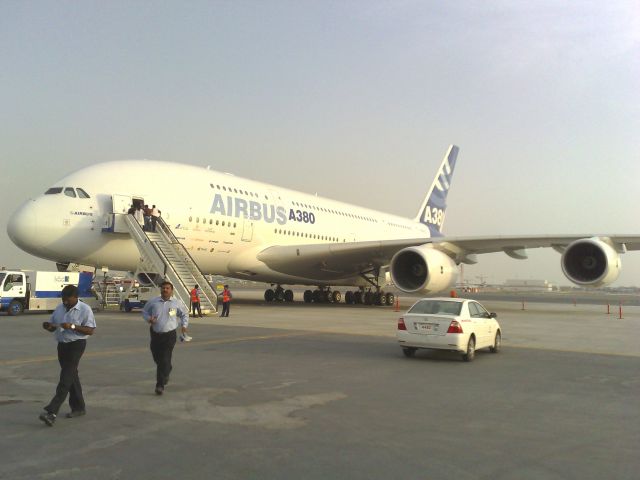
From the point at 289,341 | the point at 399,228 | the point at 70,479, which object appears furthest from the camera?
the point at 399,228

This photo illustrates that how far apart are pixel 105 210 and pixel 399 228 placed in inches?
847

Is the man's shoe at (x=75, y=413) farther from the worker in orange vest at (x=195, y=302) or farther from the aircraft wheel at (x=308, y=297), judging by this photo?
the aircraft wheel at (x=308, y=297)

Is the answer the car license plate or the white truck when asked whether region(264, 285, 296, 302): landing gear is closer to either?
the white truck

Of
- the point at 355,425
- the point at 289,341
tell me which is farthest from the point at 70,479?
the point at 289,341

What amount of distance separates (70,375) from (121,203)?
15.2m

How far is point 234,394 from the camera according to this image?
23.3 feet

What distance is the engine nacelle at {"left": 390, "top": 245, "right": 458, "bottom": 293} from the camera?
2166cm

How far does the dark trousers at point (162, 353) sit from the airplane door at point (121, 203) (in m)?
13.7

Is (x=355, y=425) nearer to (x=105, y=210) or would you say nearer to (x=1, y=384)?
(x=1, y=384)

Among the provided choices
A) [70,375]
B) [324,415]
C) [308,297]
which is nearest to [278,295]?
[308,297]

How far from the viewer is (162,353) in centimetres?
716

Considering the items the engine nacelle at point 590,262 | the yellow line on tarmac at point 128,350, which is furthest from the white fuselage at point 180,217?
the engine nacelle at point 590,262

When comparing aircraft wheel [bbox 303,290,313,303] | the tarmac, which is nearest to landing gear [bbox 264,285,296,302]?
aircraft wheel [bbox 303,290,313,303]

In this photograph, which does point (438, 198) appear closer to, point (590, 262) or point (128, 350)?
point (590, 262)
